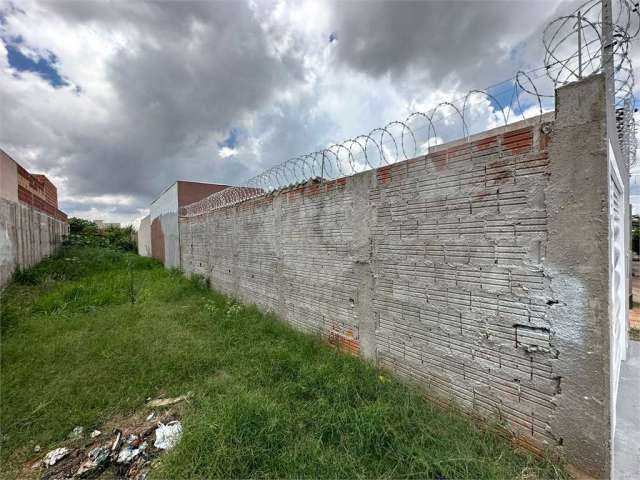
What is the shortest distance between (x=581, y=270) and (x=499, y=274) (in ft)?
1.44

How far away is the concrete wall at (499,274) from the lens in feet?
5.36

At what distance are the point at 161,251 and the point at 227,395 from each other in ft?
45.3

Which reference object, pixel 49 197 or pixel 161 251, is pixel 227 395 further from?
pixel 49 197

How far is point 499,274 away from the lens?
1.99 metres

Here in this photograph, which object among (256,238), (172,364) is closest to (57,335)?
(172,364)

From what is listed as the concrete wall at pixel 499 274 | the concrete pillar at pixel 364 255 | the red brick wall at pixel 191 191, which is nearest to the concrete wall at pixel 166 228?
the red brick wall at pixel 191 191

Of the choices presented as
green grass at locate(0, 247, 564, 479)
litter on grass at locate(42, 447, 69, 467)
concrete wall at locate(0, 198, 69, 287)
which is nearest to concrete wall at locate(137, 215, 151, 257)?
concrete wall at locate(0, 198, 69, 287)

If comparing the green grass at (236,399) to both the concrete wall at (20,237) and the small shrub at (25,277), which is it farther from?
the small shrub at (25,277)

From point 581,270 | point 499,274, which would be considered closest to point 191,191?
point 499,274

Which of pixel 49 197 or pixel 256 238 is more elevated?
pixel 49 197

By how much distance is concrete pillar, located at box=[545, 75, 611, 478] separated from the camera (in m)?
1.60

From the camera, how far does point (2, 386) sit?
118 inches

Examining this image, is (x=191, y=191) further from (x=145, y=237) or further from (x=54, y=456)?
(x=54, y=456)

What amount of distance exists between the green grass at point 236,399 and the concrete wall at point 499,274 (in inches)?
11.4
